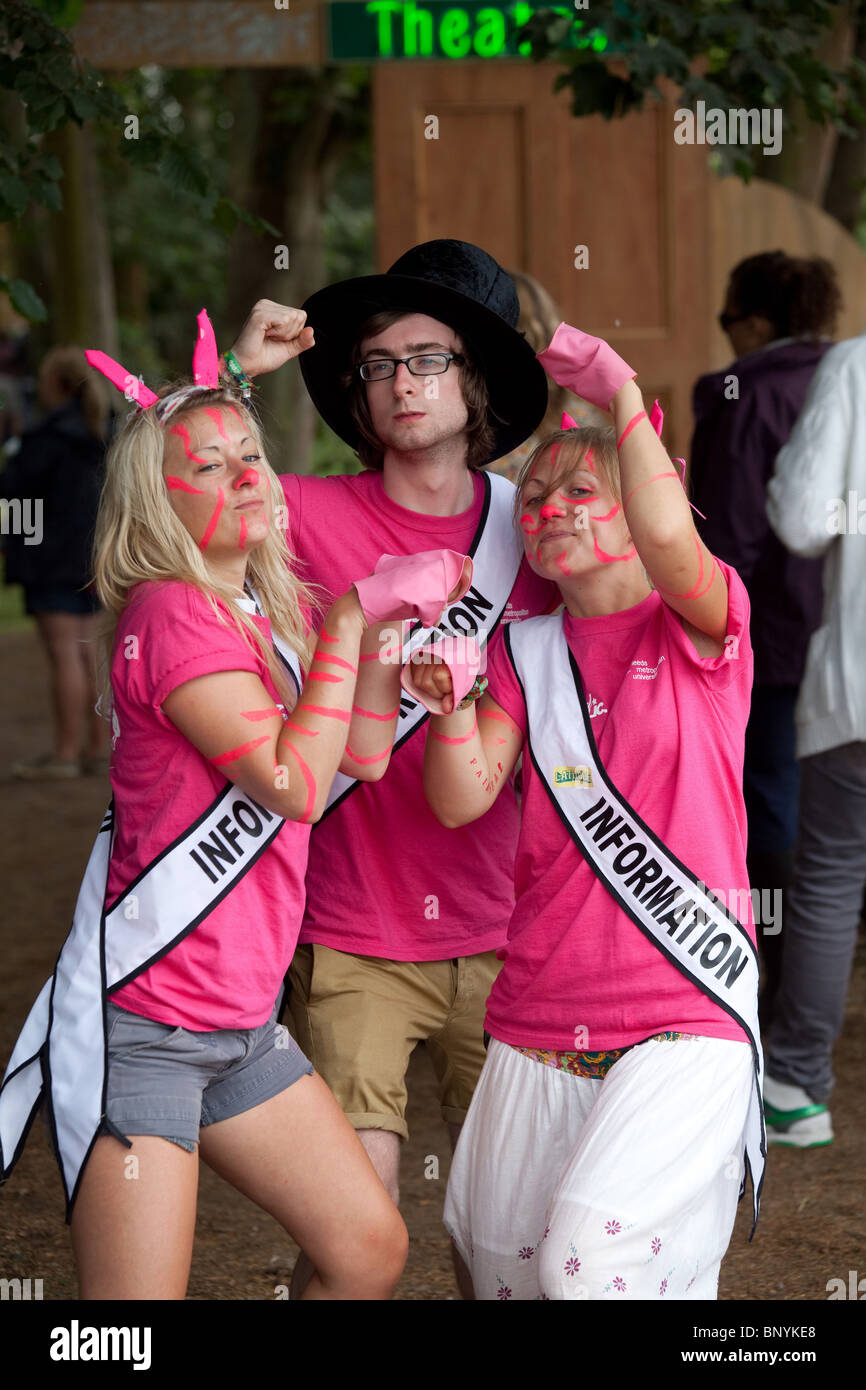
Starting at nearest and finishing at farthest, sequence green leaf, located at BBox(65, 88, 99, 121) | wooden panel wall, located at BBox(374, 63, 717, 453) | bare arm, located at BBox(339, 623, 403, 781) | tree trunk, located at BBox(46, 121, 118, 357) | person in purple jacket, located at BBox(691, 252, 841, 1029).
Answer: bare arm, located at BBox(339, 623, 403, 781), green leaf, located at BBox(65, 88, 99, 121), person in purple jacket, located at BBox(691, 252, 841, 1029), wooden panel wall, located at BBox(374, 63, 717, 453), tree trunk, located at BBox(46, 121, 118, 357)

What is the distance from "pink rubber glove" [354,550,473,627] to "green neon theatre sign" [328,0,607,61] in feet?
16.5

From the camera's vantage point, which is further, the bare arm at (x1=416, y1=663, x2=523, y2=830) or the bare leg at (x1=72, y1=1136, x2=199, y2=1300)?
the bare arm at (x1=416, y1=663, x2=523, y2=830)

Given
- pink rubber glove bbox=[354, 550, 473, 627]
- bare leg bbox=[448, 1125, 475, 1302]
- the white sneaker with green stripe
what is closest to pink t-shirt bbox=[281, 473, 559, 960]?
bare leg bbox=[448, 1125, 475, 1302]

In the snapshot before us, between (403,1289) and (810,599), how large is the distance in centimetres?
250

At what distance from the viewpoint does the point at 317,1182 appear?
246 cm

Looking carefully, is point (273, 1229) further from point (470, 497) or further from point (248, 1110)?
point (470, 497)

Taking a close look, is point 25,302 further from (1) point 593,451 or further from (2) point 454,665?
(2) point 454,665

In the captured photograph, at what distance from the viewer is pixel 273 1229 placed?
4.01 meters

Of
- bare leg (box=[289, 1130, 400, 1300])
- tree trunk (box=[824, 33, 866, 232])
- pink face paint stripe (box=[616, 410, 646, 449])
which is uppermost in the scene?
tree trunk (box=[824, 33, 866, 232])

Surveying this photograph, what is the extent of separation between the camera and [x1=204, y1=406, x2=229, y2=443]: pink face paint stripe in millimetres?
2582

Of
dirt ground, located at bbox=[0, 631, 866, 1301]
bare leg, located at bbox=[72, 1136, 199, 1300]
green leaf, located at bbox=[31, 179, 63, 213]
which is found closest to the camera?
bare leg, located at bbox=[72, 1136, 199, 1300]

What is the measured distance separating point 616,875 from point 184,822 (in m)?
0.68

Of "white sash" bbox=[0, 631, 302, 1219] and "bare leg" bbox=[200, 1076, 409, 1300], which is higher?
"white sash" bbox=[0, 631, 302, 1219]

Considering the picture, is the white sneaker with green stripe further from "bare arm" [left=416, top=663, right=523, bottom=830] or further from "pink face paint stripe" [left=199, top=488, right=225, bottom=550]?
"pink face paint stripe" [left=199, top=488, right=225, bottom=550]
